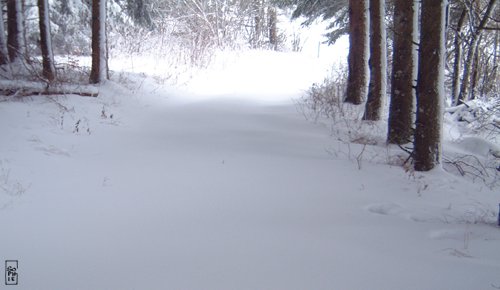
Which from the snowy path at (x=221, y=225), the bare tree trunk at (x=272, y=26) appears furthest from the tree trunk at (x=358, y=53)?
the bare tree trunk at (x=272, y=26)

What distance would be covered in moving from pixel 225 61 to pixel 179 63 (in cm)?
203

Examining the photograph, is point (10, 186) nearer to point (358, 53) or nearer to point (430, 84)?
point (430, 84)

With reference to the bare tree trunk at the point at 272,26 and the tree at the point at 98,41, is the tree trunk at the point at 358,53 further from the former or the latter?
the bare tree trunk at the point at 272,26

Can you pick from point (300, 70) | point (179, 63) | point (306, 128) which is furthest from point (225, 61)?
point (306, 128)

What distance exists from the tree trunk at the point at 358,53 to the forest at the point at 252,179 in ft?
0.09

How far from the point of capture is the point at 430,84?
4.19 metres

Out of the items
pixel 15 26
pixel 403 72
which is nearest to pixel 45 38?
pixel 15 26

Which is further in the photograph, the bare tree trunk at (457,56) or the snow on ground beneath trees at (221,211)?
the bare tree trunk at (457,56)

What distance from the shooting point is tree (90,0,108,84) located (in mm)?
7461

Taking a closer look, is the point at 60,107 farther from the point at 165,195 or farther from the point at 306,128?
the point at 306,128

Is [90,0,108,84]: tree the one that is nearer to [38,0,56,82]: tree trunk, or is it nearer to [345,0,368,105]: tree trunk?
[38,0,56,82]: tree trunk

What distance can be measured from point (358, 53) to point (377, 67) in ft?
4.53

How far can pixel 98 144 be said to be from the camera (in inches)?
191

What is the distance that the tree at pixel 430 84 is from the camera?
4.16 m
